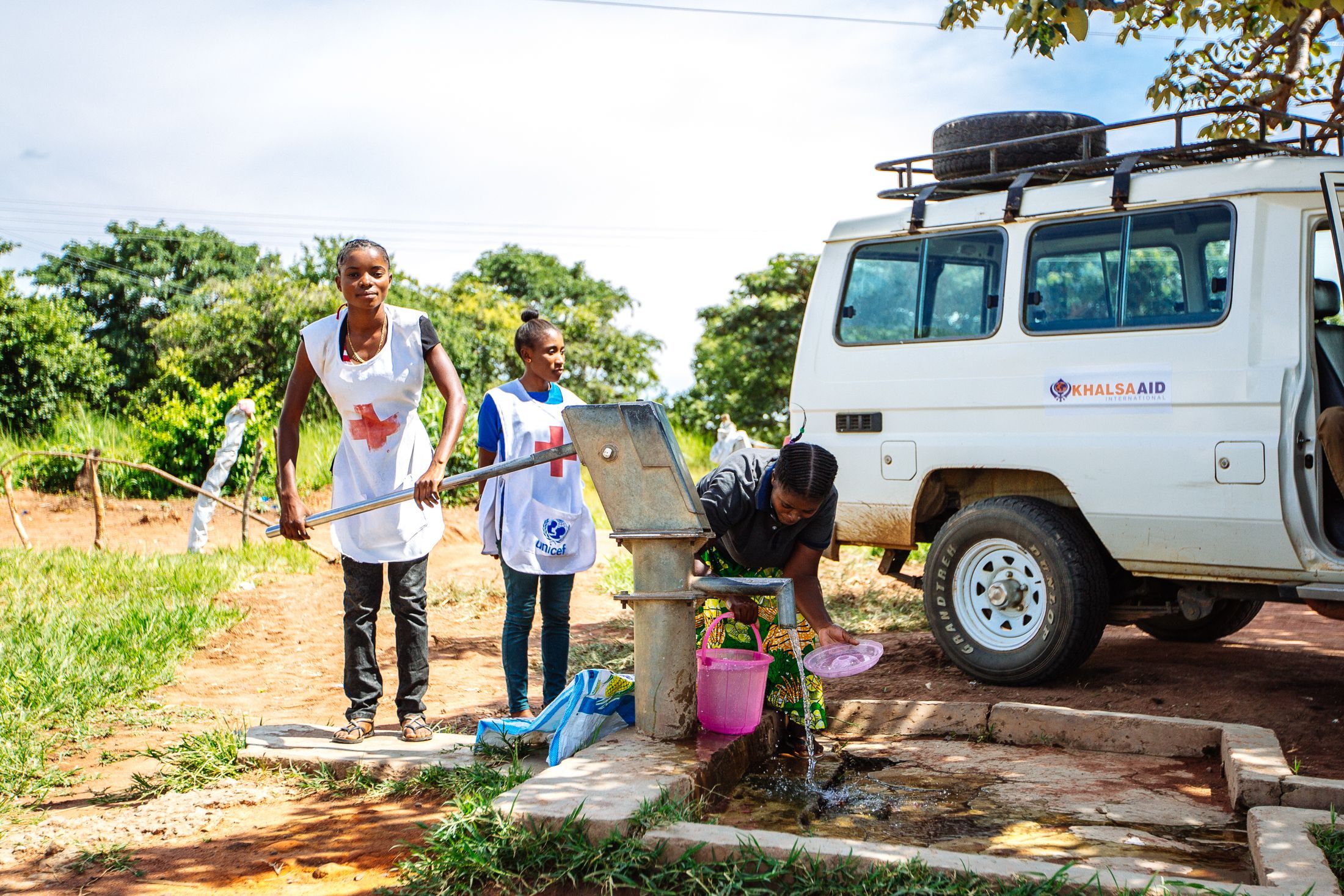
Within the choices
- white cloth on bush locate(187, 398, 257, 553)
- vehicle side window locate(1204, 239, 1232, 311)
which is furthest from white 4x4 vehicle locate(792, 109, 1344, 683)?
white cloth on bush locate(187, 398, 257, 553)

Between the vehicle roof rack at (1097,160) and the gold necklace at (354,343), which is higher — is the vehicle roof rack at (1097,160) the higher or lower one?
the higher one

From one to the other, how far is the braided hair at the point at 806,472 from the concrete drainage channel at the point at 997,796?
0.86 meters

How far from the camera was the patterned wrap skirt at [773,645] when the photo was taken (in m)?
4.23

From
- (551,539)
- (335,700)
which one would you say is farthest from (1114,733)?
(335,700)

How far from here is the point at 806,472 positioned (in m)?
3.76

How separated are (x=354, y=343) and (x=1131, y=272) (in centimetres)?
341

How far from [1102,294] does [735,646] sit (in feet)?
8.06

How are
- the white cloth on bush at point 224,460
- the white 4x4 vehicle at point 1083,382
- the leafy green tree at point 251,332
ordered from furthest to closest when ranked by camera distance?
the leafy green tree at point 251,332 → the white cloth on bush at point 224,460 → the white 4x4 vehicle at point 1083,382

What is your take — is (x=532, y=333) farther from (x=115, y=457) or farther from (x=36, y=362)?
(x=36, y=362)

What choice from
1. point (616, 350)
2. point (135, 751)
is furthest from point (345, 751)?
point (616, 350)

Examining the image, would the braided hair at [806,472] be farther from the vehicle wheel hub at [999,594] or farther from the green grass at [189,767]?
the green grass at [189,767]

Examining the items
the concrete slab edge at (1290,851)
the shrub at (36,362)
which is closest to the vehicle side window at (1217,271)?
the concrete slab edge at (1290,851)

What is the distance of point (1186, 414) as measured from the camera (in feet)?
15.8

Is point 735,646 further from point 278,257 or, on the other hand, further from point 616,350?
point 278,257
